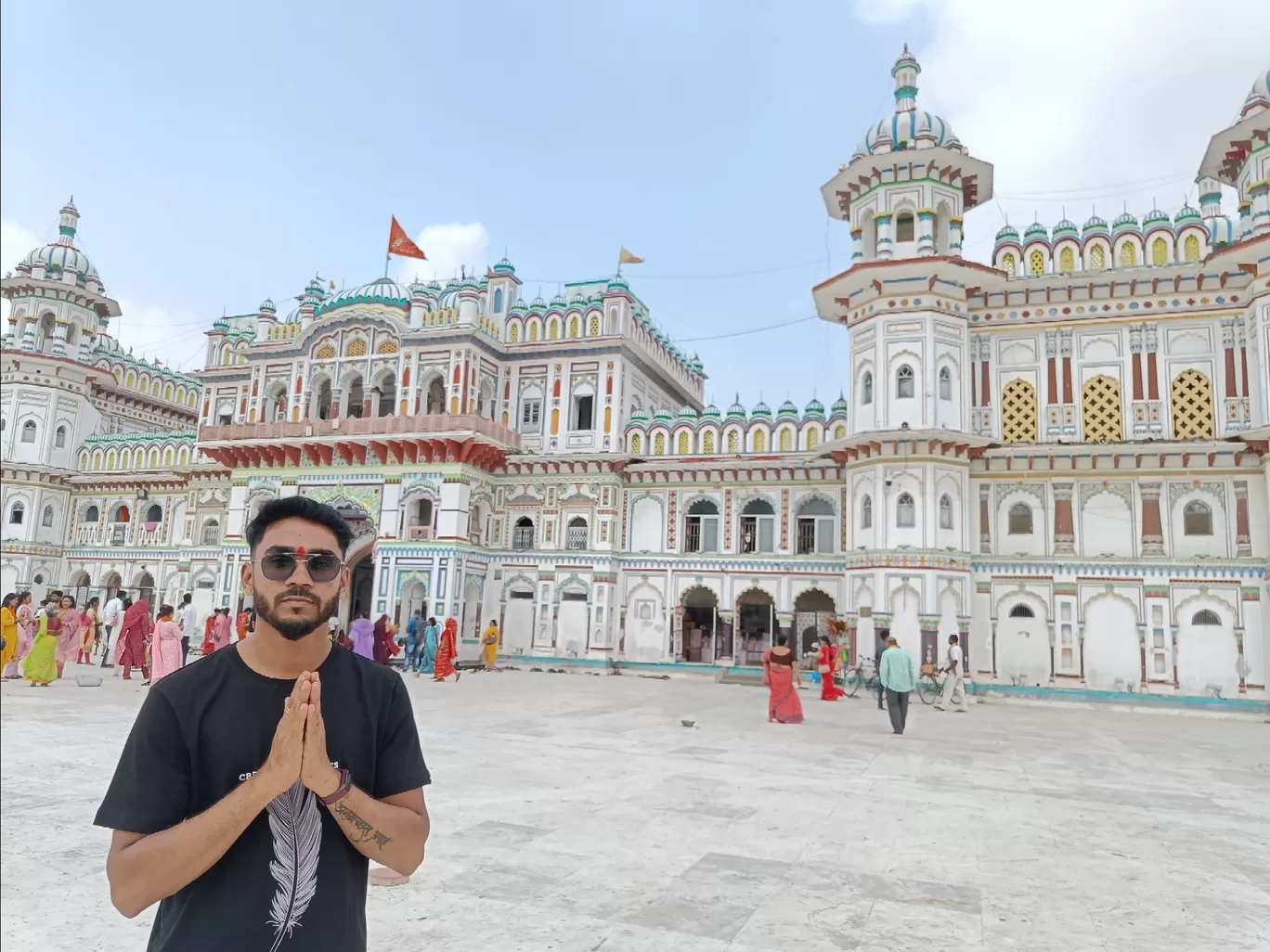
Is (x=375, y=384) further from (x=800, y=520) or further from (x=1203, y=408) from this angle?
(x=1203, y=408)

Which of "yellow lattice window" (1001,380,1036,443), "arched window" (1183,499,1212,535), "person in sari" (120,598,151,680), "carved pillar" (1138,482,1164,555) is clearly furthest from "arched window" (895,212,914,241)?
"person in sari" (120,598,151,680)

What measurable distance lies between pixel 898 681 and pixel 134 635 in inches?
517

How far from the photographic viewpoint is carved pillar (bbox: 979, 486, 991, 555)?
67.3 feet

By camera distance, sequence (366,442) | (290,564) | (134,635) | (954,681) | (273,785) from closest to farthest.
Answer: (273,785) < (290,564) < (134,635) < (954,681) < (366,442)

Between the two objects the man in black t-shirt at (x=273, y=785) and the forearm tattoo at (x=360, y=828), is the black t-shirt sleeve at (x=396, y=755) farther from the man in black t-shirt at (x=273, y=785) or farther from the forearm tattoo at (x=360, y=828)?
the forearm tattoo at (x=360, y=828)

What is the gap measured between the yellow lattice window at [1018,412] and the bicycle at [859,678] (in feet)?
19.3

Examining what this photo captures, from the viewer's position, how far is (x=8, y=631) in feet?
46.3

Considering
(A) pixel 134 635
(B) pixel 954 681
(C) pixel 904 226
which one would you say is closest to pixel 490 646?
(A) pixel 134 635

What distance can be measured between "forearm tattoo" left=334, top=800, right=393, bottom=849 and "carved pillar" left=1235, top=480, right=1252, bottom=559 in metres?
21.0

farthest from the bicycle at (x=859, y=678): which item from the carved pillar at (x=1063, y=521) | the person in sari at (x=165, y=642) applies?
the person in sari at (x=165, y=642)

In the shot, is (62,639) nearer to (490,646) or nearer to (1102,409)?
(490,646)

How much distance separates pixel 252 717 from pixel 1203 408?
21693 mm

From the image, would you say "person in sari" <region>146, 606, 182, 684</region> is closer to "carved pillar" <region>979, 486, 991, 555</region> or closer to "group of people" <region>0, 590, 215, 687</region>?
"group of people" <region>0, 590, 215, 687</region>

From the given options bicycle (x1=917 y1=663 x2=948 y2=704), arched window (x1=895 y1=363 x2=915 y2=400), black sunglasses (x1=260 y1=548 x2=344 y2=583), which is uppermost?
arched window (x1=895 y1=363 x2=915 y2=400)
